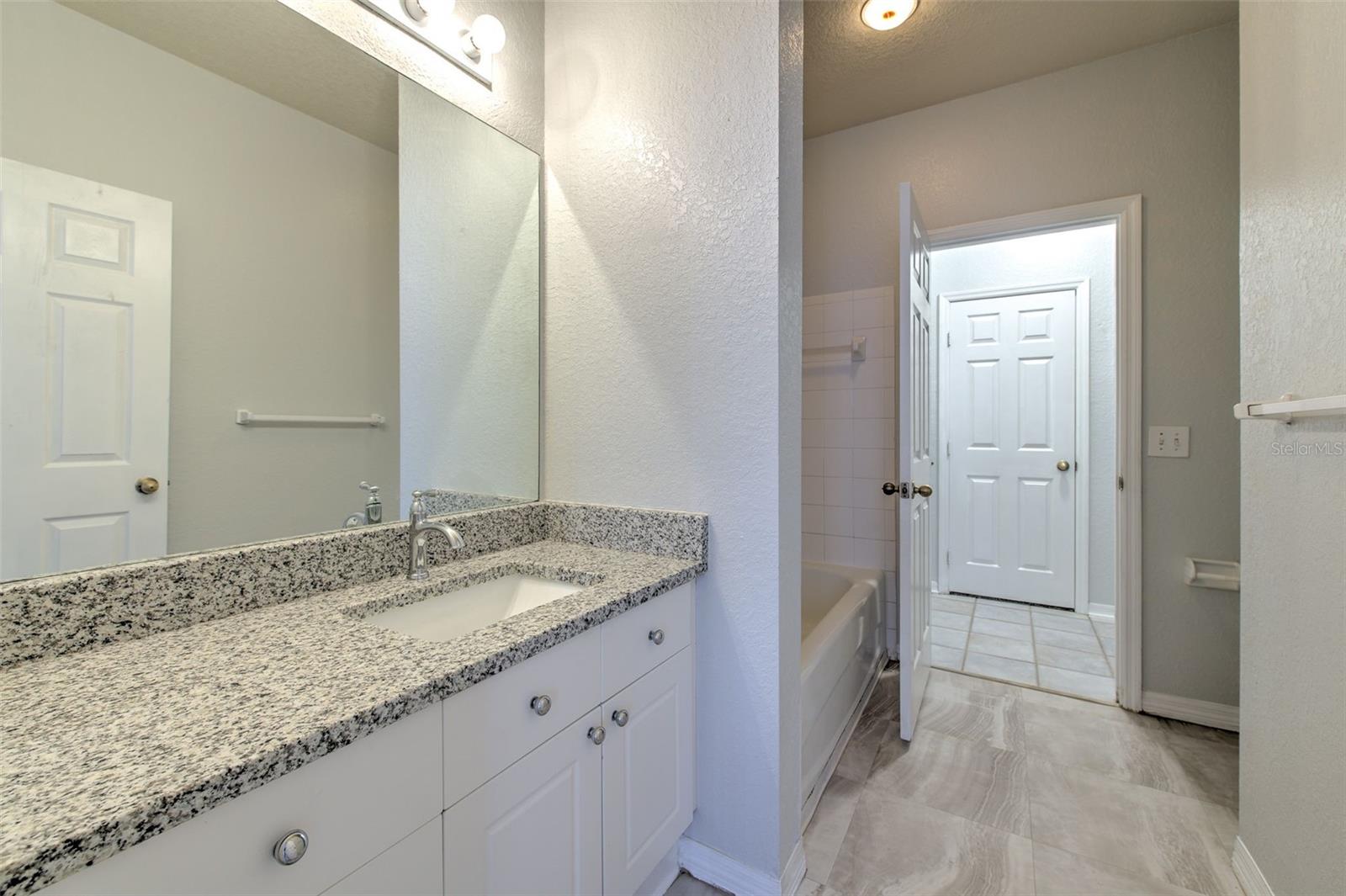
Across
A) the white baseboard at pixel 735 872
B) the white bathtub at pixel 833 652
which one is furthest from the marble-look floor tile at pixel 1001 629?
the white baseboard at pixel 735 872

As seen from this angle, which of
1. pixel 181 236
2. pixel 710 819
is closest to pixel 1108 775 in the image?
pixel 710 819

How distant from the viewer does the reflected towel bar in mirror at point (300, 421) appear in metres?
1.01

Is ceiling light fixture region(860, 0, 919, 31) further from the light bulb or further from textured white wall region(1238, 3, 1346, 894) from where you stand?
the light bulb

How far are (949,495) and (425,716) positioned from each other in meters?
3.59

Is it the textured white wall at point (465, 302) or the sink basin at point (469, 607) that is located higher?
the textured white wall at point (465, 302)

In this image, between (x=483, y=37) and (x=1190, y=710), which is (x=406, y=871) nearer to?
(x=483, y=37)

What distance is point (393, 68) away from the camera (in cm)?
121

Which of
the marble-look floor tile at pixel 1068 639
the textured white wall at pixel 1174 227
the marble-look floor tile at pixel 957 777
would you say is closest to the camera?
the marble-look floor tile at pixel 957 777

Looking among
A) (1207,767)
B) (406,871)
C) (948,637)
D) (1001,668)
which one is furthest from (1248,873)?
(406,871)

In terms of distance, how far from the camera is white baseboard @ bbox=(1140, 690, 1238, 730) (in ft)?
6.37

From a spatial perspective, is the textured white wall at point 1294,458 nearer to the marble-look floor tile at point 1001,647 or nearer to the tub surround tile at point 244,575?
the tub surround tile at point 244,575

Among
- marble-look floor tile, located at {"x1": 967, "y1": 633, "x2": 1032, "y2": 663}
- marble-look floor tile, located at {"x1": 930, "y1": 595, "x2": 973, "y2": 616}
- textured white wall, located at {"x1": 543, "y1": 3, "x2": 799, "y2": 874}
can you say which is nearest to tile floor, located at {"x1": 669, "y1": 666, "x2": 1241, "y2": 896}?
textured white wall, located at {"x1": 543, "y1": 3, "x2": 799, "y2": 874}

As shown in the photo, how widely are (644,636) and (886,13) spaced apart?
2157mm

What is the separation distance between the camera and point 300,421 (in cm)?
108
